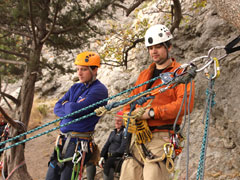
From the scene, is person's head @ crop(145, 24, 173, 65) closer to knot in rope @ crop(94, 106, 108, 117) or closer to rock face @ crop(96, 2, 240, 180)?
knot in rope @ crop(94, 106, 108, 117)

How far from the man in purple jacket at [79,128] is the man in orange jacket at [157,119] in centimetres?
61

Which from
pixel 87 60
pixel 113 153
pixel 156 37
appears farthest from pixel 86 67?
pixel 113 153

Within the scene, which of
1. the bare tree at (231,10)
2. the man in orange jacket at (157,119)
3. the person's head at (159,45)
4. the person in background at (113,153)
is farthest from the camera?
the person in background at (113,153)

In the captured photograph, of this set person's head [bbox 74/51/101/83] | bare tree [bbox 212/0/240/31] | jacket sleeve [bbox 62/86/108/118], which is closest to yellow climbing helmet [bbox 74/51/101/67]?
person's head [bbox 74/51/101/83]

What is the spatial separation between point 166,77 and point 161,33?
30.9 inches

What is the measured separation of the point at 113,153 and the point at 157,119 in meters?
2.24

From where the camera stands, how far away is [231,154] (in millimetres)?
3865

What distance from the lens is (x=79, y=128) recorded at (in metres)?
2.78

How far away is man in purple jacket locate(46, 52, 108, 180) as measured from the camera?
272 centimetres

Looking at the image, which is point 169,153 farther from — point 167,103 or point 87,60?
point 87,60

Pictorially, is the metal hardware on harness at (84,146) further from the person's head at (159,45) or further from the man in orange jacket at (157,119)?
the person's head at (159,45)

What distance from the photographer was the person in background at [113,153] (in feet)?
12.9

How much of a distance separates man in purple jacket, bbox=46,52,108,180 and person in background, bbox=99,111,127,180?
42.9 inches

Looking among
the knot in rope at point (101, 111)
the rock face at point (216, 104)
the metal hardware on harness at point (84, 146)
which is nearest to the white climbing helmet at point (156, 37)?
the knot in rope at point (101, 111)
